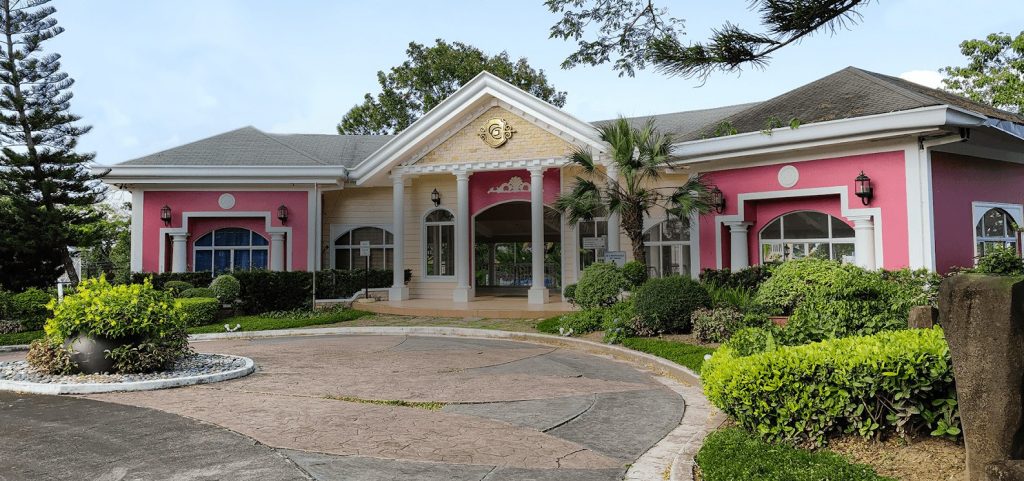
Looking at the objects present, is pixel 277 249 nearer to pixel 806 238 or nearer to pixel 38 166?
pixel 38 166

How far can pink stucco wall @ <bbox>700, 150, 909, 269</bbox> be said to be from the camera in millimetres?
12117

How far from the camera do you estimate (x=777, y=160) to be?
13.7 metres

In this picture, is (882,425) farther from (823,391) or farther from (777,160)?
(777,160)

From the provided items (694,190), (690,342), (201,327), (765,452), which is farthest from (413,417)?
(201,327)

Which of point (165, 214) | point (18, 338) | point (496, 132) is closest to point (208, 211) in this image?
point (165, 214)

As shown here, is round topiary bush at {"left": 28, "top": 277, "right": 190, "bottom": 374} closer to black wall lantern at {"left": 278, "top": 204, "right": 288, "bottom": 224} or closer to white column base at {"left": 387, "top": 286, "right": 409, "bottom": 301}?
white column base at {"left": 387, "top": 286, "right": 409, "bottom": 301}

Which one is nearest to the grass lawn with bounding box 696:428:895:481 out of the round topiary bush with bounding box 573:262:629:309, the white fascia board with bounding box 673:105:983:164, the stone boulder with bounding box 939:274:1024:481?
the stone boulder with bounding box 939:274:1024:481

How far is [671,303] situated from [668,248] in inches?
269

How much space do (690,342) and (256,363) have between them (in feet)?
21.9

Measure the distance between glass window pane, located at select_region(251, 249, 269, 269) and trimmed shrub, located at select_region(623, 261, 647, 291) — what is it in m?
11.9

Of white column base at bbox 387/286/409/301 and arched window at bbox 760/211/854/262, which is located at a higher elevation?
arched window at bbox 760/211/854/262

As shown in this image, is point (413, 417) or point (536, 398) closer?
point (413, 417)

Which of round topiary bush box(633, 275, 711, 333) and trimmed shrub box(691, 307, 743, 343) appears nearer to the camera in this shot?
trimmed shrub box(691, 307, 743, 343)

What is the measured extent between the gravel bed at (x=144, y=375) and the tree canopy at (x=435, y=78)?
24232mm
